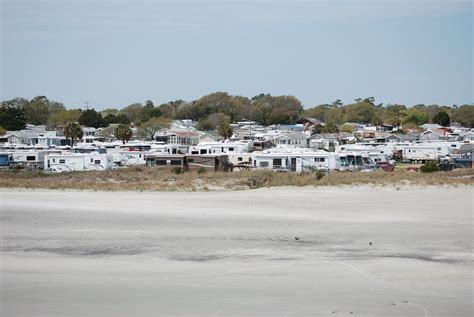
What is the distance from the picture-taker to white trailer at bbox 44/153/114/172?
123ft

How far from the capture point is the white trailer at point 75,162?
37438 millimetres

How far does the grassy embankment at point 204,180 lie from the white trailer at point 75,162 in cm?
417

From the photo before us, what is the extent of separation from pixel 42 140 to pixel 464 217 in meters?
43.1

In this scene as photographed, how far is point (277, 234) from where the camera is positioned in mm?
16016

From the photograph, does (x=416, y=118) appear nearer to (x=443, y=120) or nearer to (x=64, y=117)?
(x=443, y=120)

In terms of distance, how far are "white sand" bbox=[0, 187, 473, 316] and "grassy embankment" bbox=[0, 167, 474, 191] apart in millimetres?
4906

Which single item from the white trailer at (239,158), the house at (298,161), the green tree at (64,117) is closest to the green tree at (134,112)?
the green tree at (64,117)

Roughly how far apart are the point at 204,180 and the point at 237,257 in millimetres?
16032

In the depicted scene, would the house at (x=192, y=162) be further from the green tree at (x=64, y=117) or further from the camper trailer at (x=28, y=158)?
the green tree at (x=64, y=117)

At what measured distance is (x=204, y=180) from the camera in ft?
96.7

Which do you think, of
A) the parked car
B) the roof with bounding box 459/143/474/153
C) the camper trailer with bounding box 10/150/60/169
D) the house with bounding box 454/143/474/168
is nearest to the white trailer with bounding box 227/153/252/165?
the parked car

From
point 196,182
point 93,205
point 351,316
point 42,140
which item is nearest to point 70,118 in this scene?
point 42,140

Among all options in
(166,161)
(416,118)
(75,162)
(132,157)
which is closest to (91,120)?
(132,157)

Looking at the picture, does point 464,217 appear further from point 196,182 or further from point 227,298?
point 196,182
